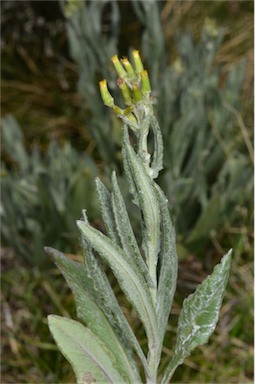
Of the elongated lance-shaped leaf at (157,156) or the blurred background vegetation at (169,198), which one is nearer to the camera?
the elongated lance-shaped leaf at (157,156)

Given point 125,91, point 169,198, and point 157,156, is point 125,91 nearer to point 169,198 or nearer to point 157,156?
point 157,156

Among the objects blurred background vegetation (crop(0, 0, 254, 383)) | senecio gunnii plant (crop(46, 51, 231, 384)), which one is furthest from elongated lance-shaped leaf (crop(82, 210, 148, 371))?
blurred background vegetation (crop(0, 0, 254, 383))

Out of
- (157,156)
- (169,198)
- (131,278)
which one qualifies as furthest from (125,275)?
(169,198)

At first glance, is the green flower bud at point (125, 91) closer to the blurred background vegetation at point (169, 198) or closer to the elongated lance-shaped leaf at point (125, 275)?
the elongated lance-shaped leaf at point (125, 275)

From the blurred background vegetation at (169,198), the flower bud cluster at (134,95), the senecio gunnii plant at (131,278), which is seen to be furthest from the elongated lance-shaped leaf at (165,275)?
the blurred background vegetation at (169,198)

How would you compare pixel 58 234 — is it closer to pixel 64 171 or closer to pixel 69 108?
pixel 64 171

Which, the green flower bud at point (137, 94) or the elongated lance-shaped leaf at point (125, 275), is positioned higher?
the green flower bud at point (137, 94)

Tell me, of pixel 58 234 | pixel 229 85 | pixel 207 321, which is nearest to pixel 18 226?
pixel 58 234

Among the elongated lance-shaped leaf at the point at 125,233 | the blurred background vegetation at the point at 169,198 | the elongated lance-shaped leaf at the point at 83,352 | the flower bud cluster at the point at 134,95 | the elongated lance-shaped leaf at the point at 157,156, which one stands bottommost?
the blurred background vegetation at the point at 169,198
